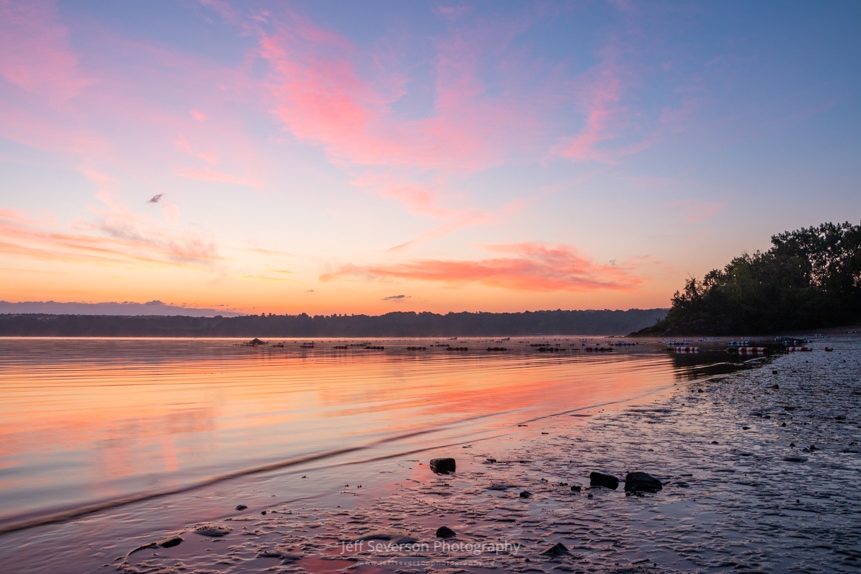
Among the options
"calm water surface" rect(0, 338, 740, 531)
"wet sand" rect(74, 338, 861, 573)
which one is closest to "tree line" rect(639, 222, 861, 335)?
"calm water surface" rect(0, 338, 740, 531)

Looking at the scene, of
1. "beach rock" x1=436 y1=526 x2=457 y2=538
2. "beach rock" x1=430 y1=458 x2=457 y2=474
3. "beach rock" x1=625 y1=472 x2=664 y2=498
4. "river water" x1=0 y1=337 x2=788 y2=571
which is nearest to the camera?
"beach rock" x1=436 y1=526 x2=457 y2=538

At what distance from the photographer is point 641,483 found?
10016mm

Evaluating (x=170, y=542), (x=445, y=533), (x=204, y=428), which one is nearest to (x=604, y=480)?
(x=445, y=533)

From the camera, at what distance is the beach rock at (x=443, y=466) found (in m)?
11.8

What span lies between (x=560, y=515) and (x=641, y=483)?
228 cm

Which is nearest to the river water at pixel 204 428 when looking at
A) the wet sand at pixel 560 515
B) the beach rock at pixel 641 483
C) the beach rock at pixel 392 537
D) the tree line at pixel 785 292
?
the wet sand at pixel 560 515

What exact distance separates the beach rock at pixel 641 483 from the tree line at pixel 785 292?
142185mm

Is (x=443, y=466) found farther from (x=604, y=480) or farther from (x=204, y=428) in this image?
(x=204, y=428)

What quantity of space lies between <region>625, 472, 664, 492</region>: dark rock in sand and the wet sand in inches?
6.5

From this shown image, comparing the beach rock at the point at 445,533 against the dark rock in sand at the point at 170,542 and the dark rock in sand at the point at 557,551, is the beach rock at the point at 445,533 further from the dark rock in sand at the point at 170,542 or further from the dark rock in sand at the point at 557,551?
the dark rock in sand at the point at 170,542

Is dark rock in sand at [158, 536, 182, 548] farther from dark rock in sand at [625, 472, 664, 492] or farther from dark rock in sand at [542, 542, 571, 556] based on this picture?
dark rock in sand at [625, 472, 664, 492]

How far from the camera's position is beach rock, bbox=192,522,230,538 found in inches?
315

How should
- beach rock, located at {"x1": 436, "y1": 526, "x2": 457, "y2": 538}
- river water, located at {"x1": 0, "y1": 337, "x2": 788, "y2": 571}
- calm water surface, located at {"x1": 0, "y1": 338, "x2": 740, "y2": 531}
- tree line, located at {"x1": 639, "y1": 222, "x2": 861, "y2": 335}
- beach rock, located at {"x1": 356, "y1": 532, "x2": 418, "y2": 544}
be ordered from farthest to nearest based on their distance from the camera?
tree line, located at {"x1": 639, "y1": 222, "x2": 861, "y2": 335} < calm water surface, located at {"x1": 0, "y1": 338, "x2": 740, "y2": 531} < river water, located at {"x1": 0, "y1": 337, "x2": 788, "y2": 571} < beach rock, located at {"x1": 436, "y1": 526, "x2": 457, "y2": 538} < beach rock, located at {"x1": 356, "y1": 532, "x2": 418, "y2": 544}

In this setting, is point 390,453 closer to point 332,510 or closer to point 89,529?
point 332,510
